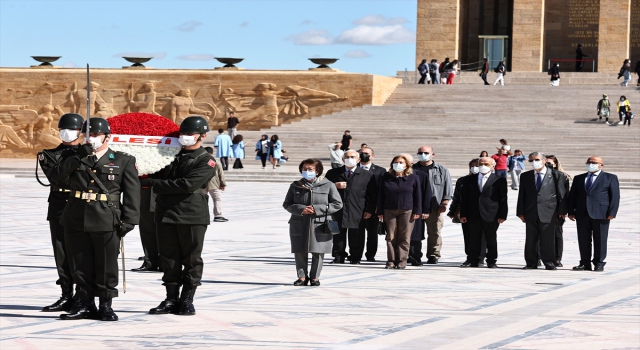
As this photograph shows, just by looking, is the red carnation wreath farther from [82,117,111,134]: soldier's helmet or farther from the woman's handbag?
the woman's handbag

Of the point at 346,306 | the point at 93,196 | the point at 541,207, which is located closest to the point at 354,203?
the point at 541,207

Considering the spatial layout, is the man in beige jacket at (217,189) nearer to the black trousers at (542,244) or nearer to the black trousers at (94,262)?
the black trousers at (542,244)

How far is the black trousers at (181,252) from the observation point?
770 cm

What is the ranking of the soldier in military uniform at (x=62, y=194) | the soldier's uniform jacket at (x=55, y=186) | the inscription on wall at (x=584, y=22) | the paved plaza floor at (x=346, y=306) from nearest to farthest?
the paved plaza floor at (x=346, y=306) < the soldier in military uniform at (x=62, y=194) < the soldier's uniform jacket at (x=55, y=186) < the inscription on wall at (x=584, y=22)

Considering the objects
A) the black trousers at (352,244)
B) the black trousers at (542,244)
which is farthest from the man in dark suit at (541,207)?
the black trousers at (352,244)

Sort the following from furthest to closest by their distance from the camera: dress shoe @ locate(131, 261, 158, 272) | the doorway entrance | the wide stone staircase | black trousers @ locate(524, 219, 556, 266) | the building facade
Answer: the doorway entrance
the building facade
the wide stone staircase
black trousers @ locate(524, 219, 556, 266)
dress shoe @ locate(131, 261, 158, 272)

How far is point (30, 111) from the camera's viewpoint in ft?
122

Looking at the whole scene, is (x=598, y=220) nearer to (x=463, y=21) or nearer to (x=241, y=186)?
(x=241, y=186)

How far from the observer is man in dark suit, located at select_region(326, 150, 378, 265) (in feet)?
37.6

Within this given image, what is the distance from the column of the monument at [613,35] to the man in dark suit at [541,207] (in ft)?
102

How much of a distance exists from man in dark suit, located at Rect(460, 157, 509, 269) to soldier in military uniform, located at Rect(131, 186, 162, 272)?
3.29 metres

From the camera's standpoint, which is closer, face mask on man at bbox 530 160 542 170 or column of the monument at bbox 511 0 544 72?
face mask on man at bbox 530 160 542 170

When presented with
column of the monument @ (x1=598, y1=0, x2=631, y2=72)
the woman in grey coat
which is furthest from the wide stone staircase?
the woman in grey coat

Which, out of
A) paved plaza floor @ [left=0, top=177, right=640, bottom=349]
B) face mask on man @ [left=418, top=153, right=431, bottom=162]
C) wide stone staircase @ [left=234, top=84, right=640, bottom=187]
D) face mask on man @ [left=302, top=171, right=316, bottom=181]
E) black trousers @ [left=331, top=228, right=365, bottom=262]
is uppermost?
wide stone staircase @ [left=234, top=84, right=640, bottom=187]
